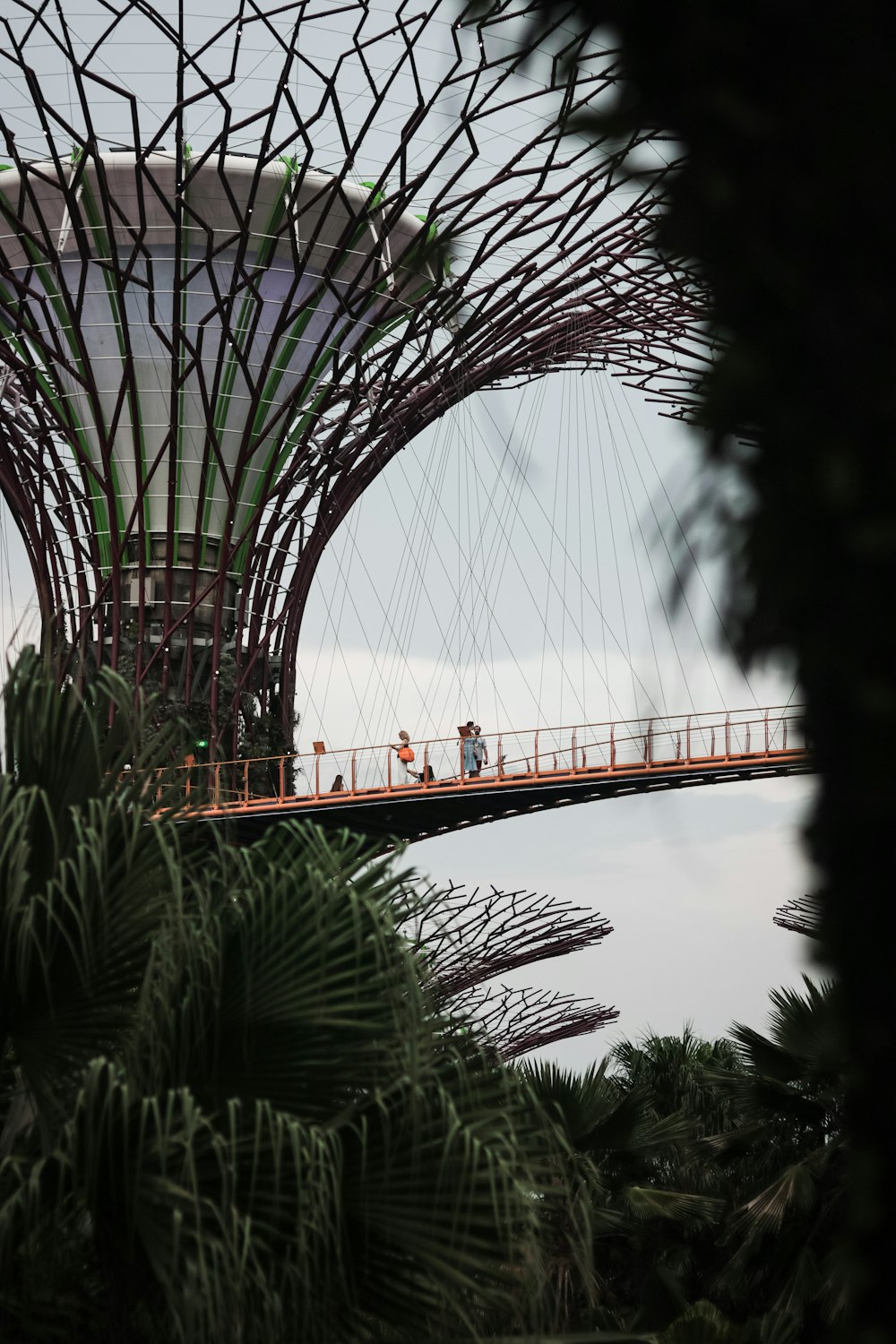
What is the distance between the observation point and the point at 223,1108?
17.1 feet

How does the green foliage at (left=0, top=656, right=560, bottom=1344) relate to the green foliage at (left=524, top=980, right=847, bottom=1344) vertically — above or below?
above

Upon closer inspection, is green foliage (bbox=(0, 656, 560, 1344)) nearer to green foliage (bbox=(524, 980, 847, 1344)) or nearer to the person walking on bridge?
green foliage (bbox=(524, 980, 847, 1344))

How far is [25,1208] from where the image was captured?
4840mm

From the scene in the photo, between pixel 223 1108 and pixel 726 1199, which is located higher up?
pixel 223 1108

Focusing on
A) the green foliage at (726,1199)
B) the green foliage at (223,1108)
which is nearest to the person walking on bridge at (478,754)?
the green foliage at (726,1199)

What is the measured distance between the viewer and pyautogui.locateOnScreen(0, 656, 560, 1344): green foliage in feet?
16.2

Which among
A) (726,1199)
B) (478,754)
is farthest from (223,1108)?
(478,754)

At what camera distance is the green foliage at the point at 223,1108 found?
4926mm

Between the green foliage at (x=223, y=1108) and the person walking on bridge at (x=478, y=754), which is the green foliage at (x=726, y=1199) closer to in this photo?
the green foliage at (x=223, y=1108)

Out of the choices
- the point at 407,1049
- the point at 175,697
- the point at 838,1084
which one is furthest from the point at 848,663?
the point at 175,697

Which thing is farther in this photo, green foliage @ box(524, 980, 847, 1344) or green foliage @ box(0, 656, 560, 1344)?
green foliage @ box(524, 980, 847, 1344)

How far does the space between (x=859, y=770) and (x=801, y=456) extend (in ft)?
1.35

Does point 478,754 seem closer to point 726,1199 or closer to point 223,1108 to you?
point 726,1199

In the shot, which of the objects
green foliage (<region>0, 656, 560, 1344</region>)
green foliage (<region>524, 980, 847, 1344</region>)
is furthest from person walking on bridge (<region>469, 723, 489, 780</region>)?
green foliage (<region>0, 656, 560, 1344</region>)
